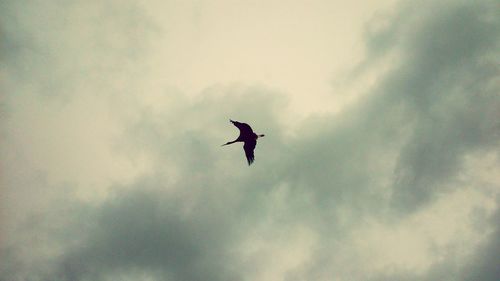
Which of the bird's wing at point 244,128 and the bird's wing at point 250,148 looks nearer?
the bird's wing at point 244,128

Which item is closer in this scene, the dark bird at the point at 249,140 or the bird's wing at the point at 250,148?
the dark bird at the point at 249,140

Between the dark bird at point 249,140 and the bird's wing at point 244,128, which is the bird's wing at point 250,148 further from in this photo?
the bird's wing at point 244,128

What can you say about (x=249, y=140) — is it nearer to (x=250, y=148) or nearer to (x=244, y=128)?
(x=250, y=148)

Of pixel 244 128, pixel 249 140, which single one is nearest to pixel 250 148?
pixel 249 140

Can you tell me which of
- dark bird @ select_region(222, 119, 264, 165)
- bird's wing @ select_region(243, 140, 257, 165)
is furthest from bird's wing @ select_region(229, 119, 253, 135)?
bird's wing @ select_region(243, 140, 257, 165)

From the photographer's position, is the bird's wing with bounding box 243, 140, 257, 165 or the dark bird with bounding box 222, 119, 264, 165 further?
the bird's wing with bounding box 243, 140, 257, 165

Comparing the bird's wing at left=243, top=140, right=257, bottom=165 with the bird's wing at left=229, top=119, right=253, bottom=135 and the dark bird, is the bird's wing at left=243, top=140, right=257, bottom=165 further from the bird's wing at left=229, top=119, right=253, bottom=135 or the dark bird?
the bird's wing at left=229, top=119, right=253, bottom=135

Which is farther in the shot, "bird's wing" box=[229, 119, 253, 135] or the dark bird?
the dark bird

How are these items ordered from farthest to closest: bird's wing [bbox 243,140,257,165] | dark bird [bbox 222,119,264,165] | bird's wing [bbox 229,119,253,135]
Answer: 1. bird's wing [bbox 243,140,257,165]
2. dark bird [bbox 222,119,264,165]
3. bird's wing [bbox 229,119,253,135]

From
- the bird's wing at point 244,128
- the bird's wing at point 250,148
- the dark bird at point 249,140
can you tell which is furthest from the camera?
the bird's wing at point 250,148

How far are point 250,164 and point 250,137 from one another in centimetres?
259

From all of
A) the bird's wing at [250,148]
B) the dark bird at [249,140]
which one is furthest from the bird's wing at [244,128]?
the bird's wing at [250,148]

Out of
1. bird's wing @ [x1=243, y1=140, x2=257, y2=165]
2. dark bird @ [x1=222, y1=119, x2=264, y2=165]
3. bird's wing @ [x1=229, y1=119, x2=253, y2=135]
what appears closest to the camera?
bird's wing @ [x1=229, y1=119, x2=253, y2=135]

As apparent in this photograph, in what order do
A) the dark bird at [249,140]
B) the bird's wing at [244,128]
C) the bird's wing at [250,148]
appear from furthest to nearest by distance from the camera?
1. the bird's wing at [250,148]
2. the dark bird at [249,140]
3. the bird's wing at [244,128]
